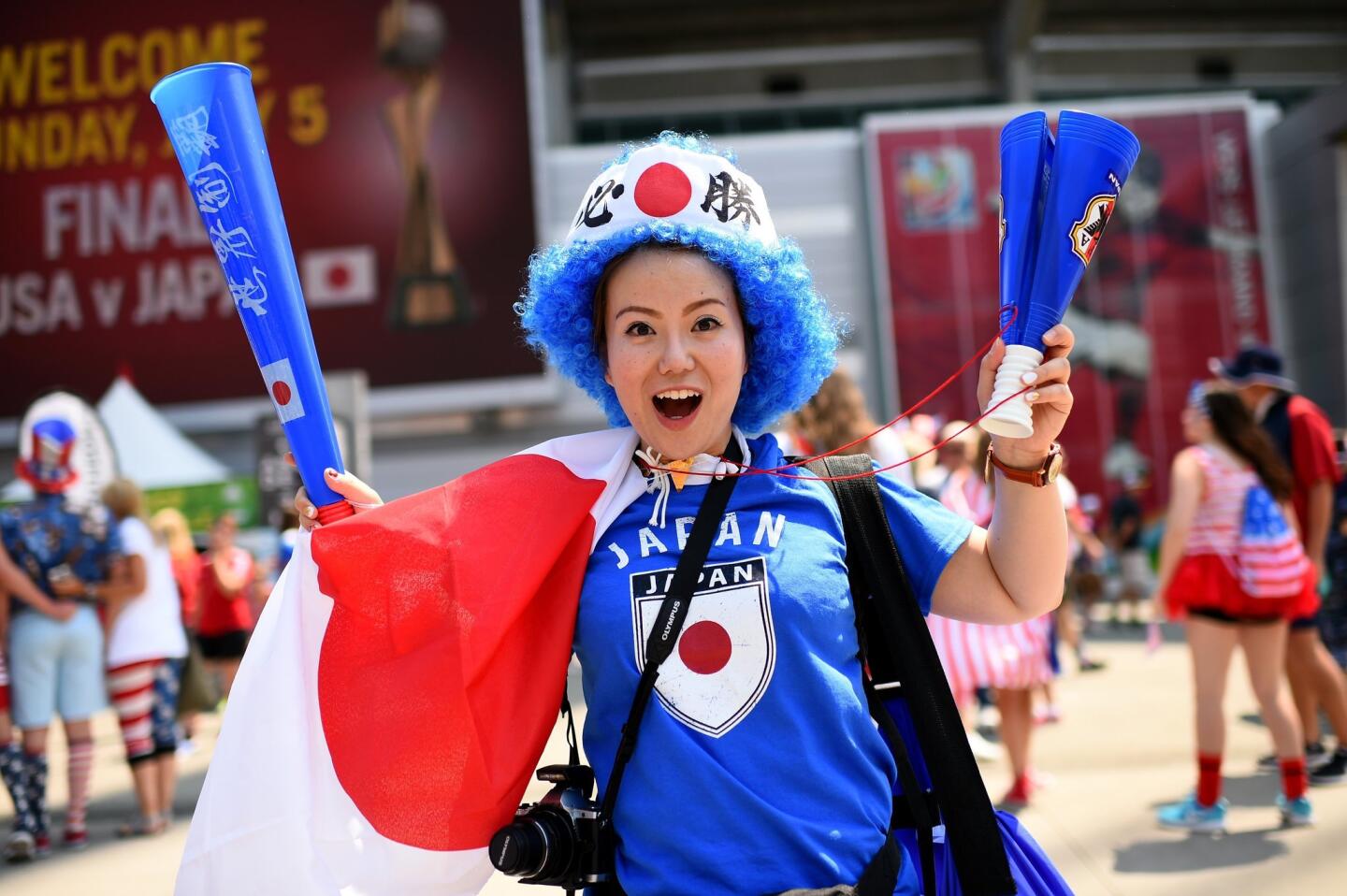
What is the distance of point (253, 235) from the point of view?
84.3 inches

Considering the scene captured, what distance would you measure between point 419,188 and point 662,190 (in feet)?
70.0

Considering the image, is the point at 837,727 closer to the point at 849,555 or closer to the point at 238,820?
the point at 849,555

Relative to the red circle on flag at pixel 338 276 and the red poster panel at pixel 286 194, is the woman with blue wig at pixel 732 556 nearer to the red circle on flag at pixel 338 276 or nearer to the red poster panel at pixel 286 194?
the red poster panel at pixel 286 194

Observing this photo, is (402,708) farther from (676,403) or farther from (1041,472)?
(1041,472)

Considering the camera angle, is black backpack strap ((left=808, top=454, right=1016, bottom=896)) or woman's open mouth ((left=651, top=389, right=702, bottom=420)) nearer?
black backpack strap ((left=808, top=454, right=1016, bottom=896))

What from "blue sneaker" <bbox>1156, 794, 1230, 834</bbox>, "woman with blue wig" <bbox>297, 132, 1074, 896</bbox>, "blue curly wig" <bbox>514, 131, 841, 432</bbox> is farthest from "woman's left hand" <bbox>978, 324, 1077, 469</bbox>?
"blue sneaker" <bbox>1156, 794, 1230, 834</bbox>

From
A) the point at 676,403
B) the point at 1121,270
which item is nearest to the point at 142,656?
the point at 676,403

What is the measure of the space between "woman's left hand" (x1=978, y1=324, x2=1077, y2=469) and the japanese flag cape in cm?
68

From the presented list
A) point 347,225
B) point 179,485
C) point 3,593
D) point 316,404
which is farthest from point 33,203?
point 316,404

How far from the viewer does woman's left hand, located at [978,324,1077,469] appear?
1.86 metres

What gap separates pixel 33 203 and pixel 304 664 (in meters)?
24.7

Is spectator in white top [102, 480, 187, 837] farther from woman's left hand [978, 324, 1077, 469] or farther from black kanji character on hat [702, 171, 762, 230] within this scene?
woman's left hand [978, 324, 1077, 469]

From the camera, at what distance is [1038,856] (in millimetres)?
2102

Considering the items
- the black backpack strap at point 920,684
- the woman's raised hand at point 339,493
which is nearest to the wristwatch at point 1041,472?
the black backpack strap at point 920,684
